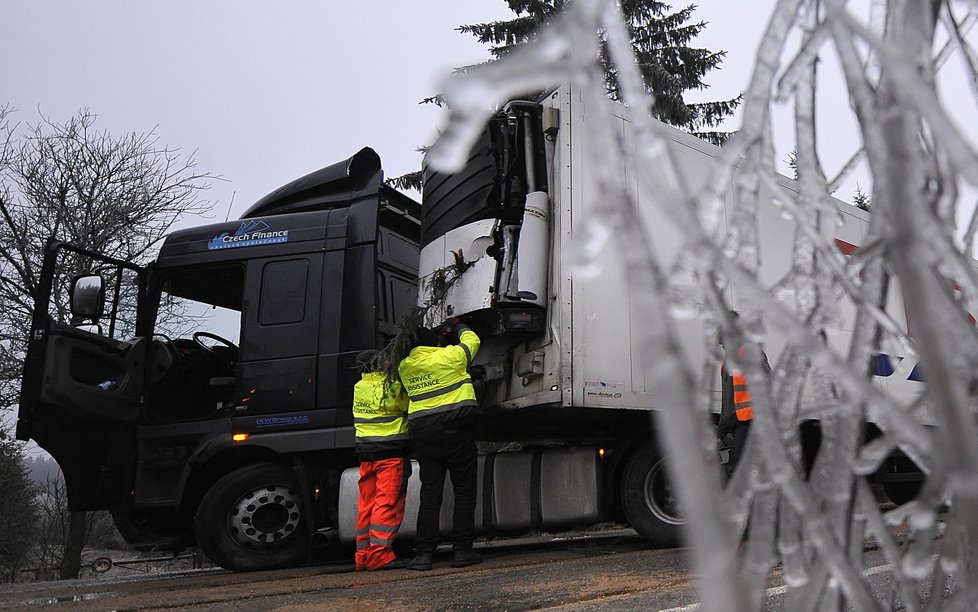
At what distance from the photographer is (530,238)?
16.2ft

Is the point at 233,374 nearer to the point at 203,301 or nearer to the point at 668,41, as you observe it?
the point at 203,301

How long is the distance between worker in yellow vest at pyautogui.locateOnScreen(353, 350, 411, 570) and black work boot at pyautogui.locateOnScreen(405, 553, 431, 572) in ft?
0.73

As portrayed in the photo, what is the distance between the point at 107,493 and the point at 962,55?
611cm

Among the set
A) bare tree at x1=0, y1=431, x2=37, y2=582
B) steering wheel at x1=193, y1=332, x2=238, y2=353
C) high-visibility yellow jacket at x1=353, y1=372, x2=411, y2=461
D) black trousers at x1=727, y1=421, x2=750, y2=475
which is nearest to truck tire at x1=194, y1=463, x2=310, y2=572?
high-visibility yellow jacket at x1=353, y1=372, x2=411, y2=461

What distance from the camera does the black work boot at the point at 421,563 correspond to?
5.02 metres

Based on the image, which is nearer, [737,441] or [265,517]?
[737,441]

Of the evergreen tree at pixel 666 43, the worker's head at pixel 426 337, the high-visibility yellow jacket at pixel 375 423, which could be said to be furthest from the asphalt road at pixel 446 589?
the evergreen tree at pixel 666 43

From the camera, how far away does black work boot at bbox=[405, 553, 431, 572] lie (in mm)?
5020

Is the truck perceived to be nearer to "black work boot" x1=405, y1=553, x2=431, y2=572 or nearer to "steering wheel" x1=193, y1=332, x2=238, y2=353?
"steering wheel" x1=193, y1=332, x2=238, y2=353

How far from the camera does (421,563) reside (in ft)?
16.6

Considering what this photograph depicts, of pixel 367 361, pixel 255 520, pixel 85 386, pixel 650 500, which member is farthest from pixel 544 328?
pixel 85 386

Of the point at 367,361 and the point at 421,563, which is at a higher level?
the point at 367,361

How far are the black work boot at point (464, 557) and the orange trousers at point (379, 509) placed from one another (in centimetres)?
46

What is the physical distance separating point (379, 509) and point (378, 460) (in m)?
0.32
